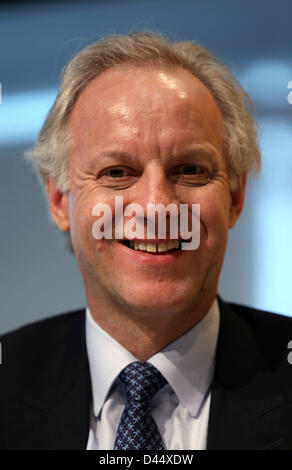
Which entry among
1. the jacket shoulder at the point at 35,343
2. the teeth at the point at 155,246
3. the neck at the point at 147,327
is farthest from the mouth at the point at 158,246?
the jacket shoulder at the point at 35,343

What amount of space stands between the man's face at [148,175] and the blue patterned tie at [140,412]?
0.15m

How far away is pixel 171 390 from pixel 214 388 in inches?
4.0

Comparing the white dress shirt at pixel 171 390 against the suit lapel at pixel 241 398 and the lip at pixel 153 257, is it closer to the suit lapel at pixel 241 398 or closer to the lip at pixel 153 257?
the suit lapel at pixel 241 398

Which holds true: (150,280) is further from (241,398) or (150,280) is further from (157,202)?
(241,398)

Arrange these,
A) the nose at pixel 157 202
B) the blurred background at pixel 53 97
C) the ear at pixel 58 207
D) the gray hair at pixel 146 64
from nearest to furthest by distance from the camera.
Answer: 1. the nose at pixel 157 202
2. the gray hair at pixel 146 64
3. the ear at pixel 58 207
4. the blurred background at pixel 53 97

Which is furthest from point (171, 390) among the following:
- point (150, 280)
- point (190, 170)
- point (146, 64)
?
point (146, 64)

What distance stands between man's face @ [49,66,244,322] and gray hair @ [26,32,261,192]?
4cm

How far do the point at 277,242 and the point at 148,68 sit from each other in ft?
2.25

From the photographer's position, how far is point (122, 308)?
4.91 feet

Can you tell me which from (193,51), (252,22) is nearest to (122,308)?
(193,51)

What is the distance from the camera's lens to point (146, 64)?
1560 mm

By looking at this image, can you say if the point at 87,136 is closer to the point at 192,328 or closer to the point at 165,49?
the point at 165,49

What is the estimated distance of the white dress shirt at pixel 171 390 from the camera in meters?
1.46

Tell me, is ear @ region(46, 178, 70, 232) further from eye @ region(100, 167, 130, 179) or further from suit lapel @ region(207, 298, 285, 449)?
suit lapel @ region(207, 298, 285, 449)
